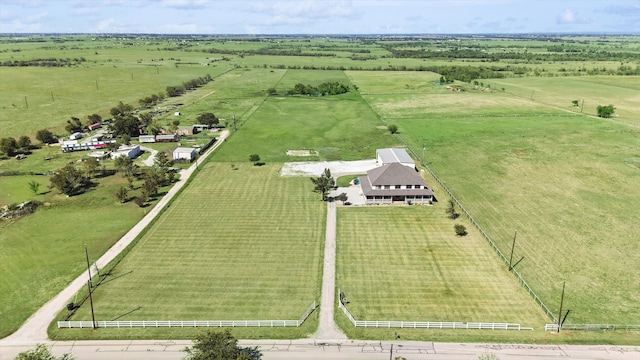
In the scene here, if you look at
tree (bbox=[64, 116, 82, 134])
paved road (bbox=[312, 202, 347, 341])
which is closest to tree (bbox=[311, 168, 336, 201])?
paved road (bbox=[312, 202, 347, 341])

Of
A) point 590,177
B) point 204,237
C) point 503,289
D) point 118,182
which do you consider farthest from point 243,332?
point 590,177

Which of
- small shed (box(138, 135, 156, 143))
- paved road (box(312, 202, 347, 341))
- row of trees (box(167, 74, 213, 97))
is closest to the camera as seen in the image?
paved road (box(312, 202, 347, 341))

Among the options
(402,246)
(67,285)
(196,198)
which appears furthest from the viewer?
(196,198)

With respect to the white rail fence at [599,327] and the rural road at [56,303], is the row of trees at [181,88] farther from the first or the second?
the white rail fence at [599,327]

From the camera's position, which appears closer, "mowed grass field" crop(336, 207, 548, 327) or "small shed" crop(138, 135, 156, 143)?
"mowed grass field" crop(336, 207, 548, 327)

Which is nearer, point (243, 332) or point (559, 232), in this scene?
point (243, 332)

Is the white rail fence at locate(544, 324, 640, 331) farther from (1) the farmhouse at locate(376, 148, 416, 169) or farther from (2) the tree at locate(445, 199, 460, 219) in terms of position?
(1) the farmhouse at locate(376, 148, 416, 169)

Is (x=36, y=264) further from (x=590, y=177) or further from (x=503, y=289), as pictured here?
(x=590, y=177)
